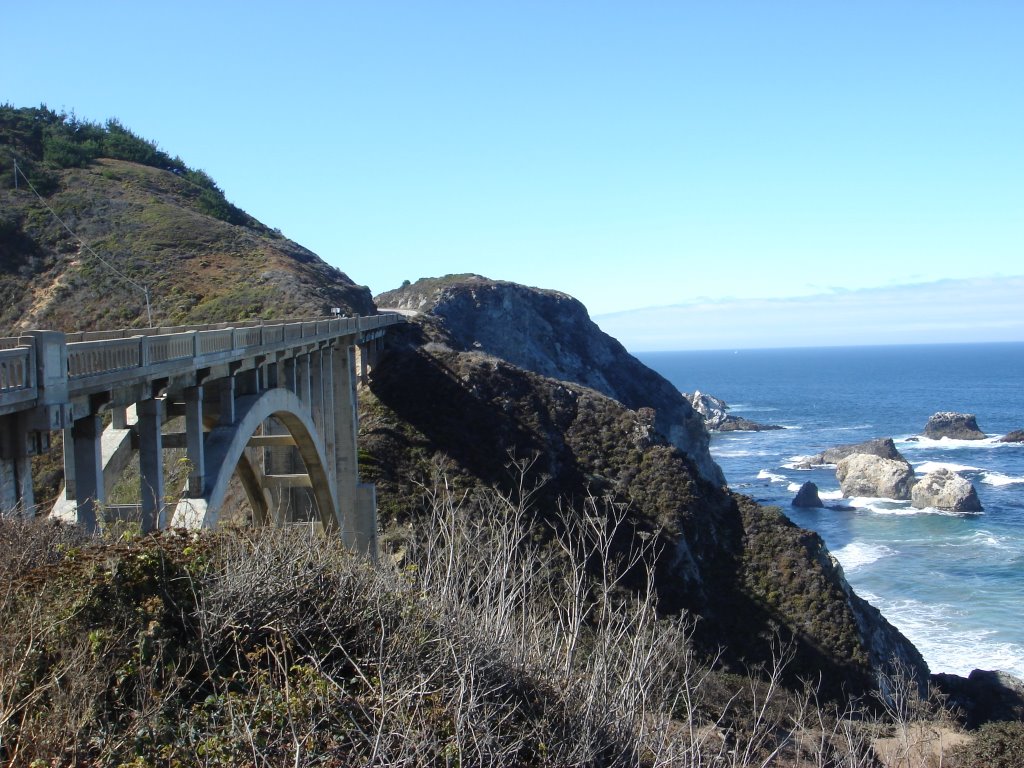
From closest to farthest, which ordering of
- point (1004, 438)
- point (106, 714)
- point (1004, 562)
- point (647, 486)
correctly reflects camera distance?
point (106, 714)
point (647, 486)
point (1004, 562)
point (1004, 438)

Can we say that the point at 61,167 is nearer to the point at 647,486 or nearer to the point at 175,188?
the point at 175,188

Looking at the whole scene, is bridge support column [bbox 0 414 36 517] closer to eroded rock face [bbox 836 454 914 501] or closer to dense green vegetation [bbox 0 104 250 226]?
dense green vegetation [bbox 0 104 250 226]

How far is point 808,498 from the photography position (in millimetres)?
64312

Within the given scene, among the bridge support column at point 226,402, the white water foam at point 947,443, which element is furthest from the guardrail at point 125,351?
the white water foam at point 947,443

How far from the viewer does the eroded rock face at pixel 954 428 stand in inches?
3735

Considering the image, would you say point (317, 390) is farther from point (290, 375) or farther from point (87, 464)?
point (87, 464)

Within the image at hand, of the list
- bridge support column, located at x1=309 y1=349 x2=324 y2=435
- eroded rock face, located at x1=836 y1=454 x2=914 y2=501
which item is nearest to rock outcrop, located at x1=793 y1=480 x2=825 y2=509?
eroded rock face, located at x1=836 y1=454 x2=914 y2=501

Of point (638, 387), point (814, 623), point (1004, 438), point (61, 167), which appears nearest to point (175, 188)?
point (61, 167)

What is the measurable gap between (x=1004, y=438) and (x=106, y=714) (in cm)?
10216

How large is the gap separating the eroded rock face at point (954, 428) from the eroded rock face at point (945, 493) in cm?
3478

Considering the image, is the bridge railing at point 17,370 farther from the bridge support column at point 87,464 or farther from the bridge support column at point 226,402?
the bridge support column at point 226,402

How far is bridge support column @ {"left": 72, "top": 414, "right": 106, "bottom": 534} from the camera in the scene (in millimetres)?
9047

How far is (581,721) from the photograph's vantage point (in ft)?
22.9

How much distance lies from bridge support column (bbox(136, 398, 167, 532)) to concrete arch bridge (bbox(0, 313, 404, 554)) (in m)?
0.02
